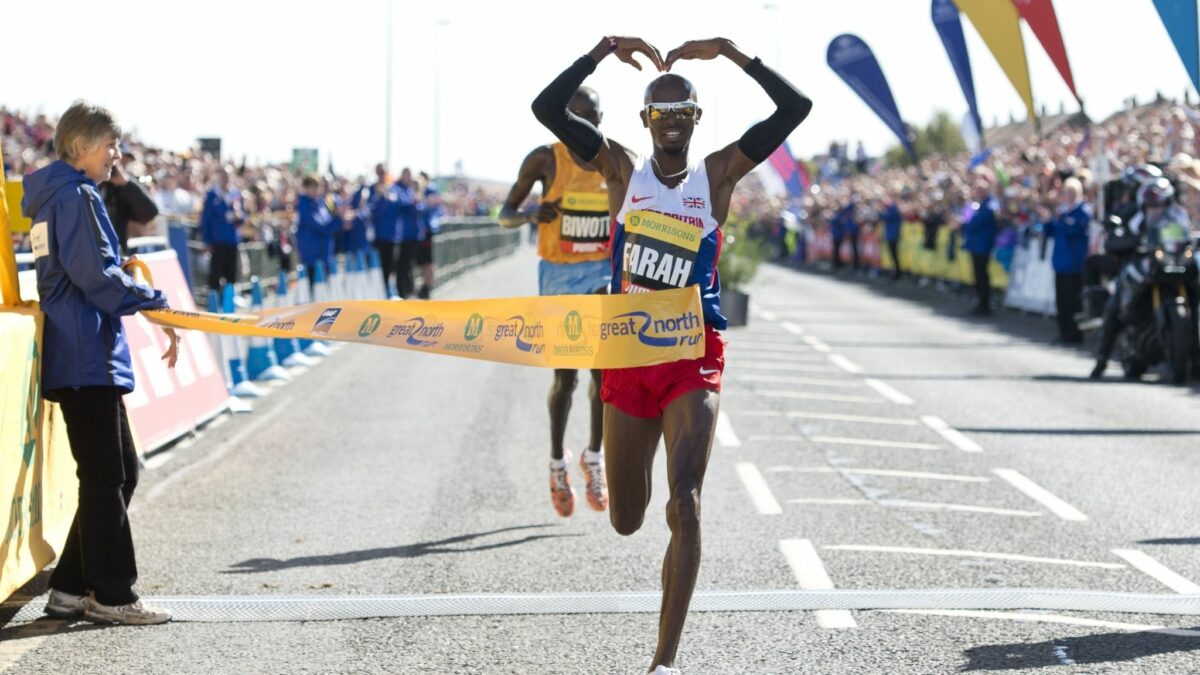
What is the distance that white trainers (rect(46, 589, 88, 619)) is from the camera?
22.1ft

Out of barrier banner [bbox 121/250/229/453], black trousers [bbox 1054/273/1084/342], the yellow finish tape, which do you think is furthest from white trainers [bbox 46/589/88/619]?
black trousers [bbox 1054/273/1084/342]

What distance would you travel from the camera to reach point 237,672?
5.89 meters

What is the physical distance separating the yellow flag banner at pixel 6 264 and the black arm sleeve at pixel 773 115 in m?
2.99

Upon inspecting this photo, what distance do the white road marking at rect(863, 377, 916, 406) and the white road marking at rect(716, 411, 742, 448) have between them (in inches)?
79.0

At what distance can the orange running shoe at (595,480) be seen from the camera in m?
8.81

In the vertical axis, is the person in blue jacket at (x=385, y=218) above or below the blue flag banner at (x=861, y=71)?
below

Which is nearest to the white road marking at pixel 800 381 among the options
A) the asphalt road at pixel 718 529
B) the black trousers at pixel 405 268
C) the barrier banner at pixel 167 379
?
the asphalt road at pixel 718 529

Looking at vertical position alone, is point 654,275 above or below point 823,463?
above

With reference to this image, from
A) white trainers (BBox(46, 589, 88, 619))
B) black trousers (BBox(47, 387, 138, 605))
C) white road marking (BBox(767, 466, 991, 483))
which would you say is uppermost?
black trousers (BBox(47, 387, 138, 605))

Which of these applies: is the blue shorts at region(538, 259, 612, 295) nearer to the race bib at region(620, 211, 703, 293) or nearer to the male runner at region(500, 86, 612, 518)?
the male runner at region(500, 86, 612, 518)

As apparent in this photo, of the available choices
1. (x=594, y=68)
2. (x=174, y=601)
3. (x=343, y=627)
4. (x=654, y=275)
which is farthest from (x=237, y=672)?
(x=594, y=68)

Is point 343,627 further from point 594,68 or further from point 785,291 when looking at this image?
point 785,291

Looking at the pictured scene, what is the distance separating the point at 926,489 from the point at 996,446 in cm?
217

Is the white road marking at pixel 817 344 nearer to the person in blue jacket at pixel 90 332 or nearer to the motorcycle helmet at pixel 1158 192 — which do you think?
the motorcycle helmet at pixel 1158 192
